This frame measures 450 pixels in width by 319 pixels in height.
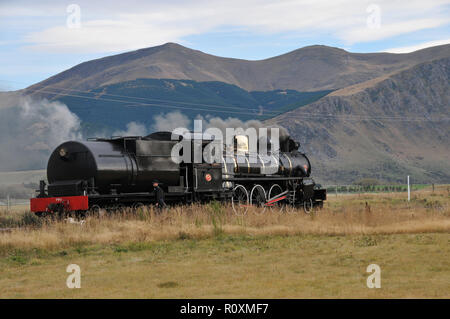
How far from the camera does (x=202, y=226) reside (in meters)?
19.1

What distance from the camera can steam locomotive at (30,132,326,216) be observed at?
20.6m

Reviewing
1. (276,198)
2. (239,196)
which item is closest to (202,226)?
(239,196)

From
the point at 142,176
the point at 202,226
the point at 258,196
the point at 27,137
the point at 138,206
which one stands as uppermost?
the point at 27,137

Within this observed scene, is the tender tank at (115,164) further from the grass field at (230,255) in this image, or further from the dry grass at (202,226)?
the grass field at (230,255)

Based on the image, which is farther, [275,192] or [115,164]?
[275,192]

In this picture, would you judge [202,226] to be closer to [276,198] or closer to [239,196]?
[239,196]

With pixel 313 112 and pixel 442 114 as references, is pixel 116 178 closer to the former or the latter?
pixel 313 112

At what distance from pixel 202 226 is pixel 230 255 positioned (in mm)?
3893

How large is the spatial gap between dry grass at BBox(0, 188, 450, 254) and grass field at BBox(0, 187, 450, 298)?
4 cm

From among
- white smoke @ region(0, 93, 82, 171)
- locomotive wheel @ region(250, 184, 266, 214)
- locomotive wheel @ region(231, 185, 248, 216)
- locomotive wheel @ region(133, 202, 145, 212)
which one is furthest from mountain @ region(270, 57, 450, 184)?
locomotive wheel @ region(133, 202, 145, 212)

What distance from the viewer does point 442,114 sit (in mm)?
158250

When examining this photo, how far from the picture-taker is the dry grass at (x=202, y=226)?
17.1 meters

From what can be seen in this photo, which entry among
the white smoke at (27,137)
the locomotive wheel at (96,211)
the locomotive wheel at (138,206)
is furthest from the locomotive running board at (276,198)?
the white smoke at (27,137)
